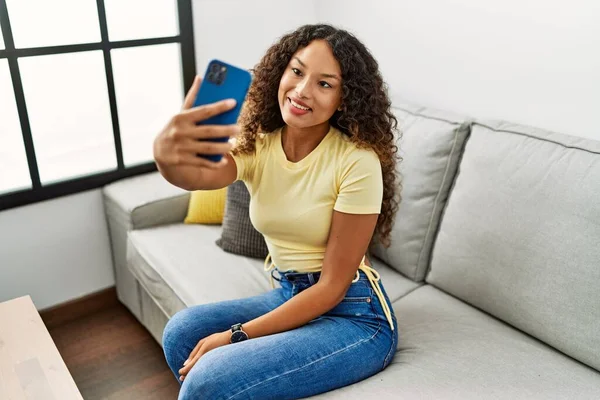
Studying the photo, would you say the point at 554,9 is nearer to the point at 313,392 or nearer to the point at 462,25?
the point at 462,25

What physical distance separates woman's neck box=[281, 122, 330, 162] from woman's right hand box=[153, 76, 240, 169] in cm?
34

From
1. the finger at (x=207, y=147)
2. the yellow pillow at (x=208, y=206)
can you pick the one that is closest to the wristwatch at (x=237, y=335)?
the finger at (x=207, y=147)

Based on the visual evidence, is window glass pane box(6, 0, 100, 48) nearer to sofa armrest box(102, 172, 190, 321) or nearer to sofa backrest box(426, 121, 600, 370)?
sofa armrest box(102, 172, 190, 321)

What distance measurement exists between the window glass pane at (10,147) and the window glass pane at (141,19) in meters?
0.40

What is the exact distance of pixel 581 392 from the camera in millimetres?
1216

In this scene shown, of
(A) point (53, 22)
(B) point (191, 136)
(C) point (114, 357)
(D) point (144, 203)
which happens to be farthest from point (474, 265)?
(A) point (53, 22)

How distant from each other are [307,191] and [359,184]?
12 centimetres

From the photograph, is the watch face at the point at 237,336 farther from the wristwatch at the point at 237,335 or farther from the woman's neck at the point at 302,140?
the woman's neck at the point at 302,140

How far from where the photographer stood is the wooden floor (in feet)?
5.85

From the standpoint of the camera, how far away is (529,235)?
1.39 meters

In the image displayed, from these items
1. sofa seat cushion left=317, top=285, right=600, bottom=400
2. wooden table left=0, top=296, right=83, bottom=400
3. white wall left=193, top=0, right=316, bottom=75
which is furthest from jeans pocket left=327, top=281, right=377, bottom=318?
white wall left=193, top=0, right=316, bottom=75

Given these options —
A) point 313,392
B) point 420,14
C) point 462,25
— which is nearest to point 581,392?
point 313,392

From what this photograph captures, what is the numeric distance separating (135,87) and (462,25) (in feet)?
4.10

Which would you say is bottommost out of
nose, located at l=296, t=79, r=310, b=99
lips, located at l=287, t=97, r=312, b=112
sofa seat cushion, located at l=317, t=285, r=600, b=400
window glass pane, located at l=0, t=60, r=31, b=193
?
sofa seat cushion, located at l=317, t=285, r=600, b=400
